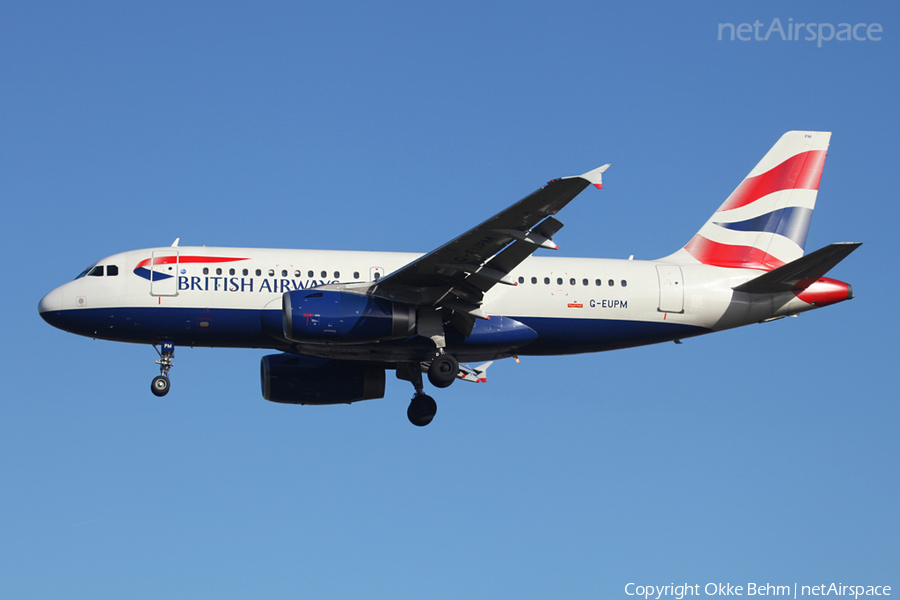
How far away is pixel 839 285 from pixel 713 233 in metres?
4.22

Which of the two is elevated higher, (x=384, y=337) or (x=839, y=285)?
(x=839, y=285)

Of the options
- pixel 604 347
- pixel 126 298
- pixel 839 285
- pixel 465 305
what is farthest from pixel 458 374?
pixel 839 285

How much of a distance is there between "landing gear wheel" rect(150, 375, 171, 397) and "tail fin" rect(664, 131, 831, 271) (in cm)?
1531

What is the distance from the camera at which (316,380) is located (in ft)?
105

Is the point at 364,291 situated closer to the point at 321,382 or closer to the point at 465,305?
the point at 465,305

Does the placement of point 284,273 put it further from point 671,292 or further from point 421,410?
point 671,292

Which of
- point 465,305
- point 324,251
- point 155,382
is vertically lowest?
point 155,382

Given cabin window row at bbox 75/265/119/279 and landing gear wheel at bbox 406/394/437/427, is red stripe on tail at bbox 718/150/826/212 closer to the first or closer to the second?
landing gear wheel at bbox 406/394/437/427

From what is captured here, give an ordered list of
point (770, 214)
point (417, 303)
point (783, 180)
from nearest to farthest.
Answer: point (417, 303), point (770, 214), point (783, 180)

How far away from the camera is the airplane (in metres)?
27.2

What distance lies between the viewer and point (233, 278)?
28.6 metres

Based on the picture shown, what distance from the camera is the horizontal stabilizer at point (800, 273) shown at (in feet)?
89.1

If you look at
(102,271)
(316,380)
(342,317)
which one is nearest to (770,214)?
(342,317)

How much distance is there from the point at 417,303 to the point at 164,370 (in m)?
7.43
